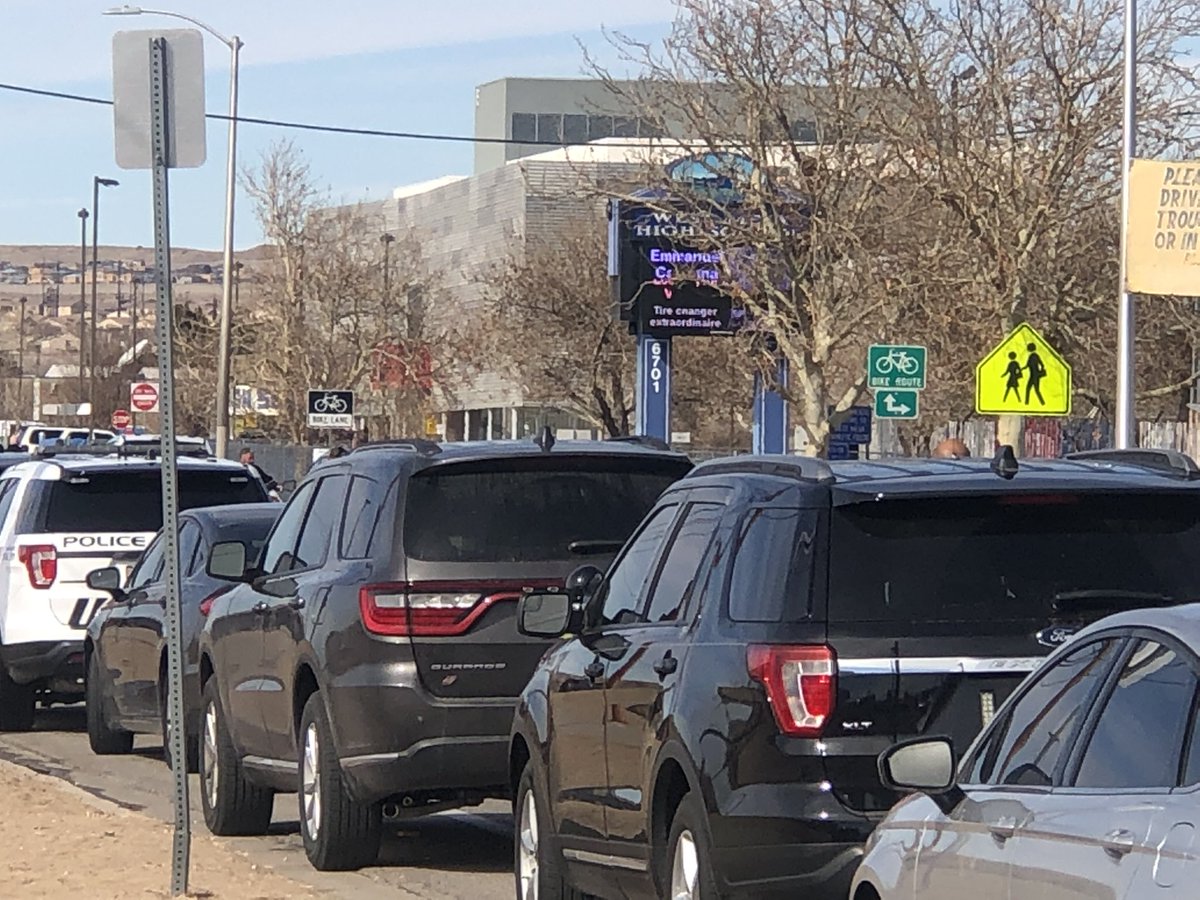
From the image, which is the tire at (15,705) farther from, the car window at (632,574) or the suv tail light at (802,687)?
the suv tail light at (802,687)

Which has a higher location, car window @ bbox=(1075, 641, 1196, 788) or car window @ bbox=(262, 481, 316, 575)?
car window @ bbox=(1075, 641, 1196, 788)

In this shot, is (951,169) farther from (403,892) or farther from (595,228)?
(595,228)

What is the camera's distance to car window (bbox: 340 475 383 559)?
10.8 meters

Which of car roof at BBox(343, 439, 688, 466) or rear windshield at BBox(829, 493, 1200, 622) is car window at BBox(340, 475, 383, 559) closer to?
car roof at BBox(343, 439, 688, 466)

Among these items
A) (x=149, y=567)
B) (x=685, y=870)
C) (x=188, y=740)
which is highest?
(x=149, y=567)

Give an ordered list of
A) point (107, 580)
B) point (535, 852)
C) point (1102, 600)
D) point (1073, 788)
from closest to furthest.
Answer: point (1073, 788) → point (1102, 600) → point (535, 852) → point (107, 580)

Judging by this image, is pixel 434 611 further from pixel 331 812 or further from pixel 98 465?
pixel 98 465

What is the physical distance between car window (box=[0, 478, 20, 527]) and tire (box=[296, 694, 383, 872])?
747 centimetres

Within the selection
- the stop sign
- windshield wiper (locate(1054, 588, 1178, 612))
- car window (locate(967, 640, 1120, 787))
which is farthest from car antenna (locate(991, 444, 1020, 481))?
the stop sign

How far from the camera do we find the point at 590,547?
1072cm

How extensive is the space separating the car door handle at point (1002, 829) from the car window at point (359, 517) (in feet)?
19.3

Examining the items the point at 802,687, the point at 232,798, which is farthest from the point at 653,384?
the point at 802,687

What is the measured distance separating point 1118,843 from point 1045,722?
0.95 metres

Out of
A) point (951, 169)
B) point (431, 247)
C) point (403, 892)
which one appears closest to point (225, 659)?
point (403, 892)
